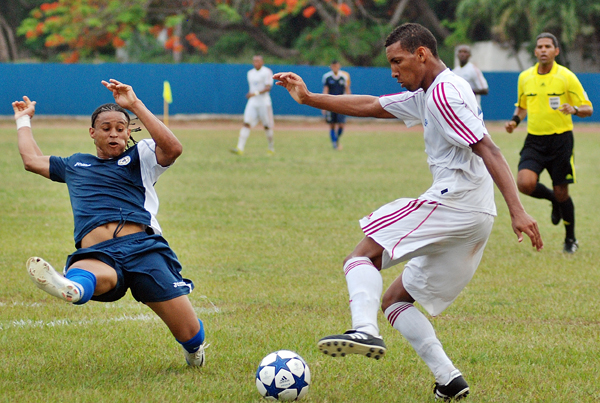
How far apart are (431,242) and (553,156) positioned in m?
5.15

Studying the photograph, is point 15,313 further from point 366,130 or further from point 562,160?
point 366,130

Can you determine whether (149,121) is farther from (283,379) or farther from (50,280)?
(283,379)

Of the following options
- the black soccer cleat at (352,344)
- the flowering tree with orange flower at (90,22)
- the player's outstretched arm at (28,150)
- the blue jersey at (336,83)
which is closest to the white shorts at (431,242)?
the black soccer cleat at (352,344)

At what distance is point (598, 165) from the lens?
1695 centimetres

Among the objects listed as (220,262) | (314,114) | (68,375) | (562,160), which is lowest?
(314,114)

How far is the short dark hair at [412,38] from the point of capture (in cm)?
373

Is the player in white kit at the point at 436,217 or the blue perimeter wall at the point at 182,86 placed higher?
the player in white kit at the point at 436,217

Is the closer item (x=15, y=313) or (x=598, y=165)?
(x=15, y=313)

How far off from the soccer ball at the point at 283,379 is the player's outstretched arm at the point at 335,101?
140cm

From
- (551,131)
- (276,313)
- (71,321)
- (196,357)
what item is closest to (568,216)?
(551,131)

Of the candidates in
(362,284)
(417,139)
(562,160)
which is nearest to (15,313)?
(362,284)

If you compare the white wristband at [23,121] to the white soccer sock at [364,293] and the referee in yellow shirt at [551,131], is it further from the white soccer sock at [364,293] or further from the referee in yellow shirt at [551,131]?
the referee in yellow shirt at [551,131]

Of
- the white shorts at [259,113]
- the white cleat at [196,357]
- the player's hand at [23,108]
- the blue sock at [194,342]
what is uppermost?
the player's hand at [23,108]

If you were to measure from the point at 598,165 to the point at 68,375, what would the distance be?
15.1 metres
